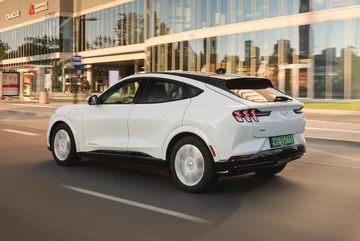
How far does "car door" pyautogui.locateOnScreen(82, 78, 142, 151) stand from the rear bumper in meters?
1.76

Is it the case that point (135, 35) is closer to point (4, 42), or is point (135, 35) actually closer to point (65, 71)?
point (65, 71)

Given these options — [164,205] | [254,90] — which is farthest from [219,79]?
[164,205]

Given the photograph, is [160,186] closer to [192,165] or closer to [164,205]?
[192,165]

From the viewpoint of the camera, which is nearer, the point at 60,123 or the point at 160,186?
the point at 160,186

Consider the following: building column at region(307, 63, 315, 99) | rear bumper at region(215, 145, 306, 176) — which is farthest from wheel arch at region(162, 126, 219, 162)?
building column at region(307, 63, 315, 99)

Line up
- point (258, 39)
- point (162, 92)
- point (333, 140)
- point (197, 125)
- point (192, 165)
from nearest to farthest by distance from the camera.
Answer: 1. point (197, 125)
2. point (192, 165)
3. point (162, 92)
4. point (333, 140)
5. point (258, 39)

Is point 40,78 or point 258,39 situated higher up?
point 258,39

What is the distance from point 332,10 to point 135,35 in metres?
25.6

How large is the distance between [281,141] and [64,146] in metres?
3.81

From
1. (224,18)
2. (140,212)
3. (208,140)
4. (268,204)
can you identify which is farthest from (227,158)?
(224,18)

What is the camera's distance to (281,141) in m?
6.30

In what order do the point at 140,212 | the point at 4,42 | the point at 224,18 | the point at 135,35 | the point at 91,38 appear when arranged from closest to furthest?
the point at 140,212 < the point at 224,18 < the point at 135,35 < the point at 91,38 < the point at 4,42

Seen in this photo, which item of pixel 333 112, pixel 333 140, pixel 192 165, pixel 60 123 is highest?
pixel 60 123

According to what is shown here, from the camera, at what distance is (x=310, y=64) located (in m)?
30.4
